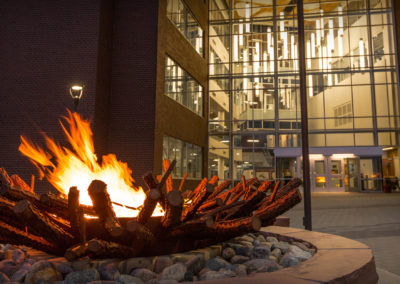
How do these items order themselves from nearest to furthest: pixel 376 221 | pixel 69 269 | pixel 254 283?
pixel 254 283, pixel 69 269, pixel 376 221

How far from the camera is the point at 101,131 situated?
13.4 meters

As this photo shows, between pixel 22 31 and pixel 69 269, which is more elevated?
pixel 22 31

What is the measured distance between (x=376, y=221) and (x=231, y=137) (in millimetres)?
15526

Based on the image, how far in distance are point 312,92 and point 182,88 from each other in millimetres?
12111

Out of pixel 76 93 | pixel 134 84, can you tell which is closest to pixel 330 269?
pixel 76 93

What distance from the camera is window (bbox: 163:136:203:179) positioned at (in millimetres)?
15961

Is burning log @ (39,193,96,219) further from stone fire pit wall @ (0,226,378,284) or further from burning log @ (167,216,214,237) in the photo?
burning log @ (167,216,214,237)

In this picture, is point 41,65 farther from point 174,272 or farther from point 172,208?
point 174,272

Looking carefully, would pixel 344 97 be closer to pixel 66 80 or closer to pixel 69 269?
pixel 66 80

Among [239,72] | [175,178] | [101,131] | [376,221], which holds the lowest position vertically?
[376,221]

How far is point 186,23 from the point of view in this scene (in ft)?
63.7

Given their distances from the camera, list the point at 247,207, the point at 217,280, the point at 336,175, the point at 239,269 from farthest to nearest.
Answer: the point at 336,175 < the point at 247,207 < the point at 239,269 < the point at 217,280

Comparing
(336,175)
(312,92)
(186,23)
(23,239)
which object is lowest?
(23,239)

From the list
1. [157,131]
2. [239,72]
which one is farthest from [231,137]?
[157,131]
